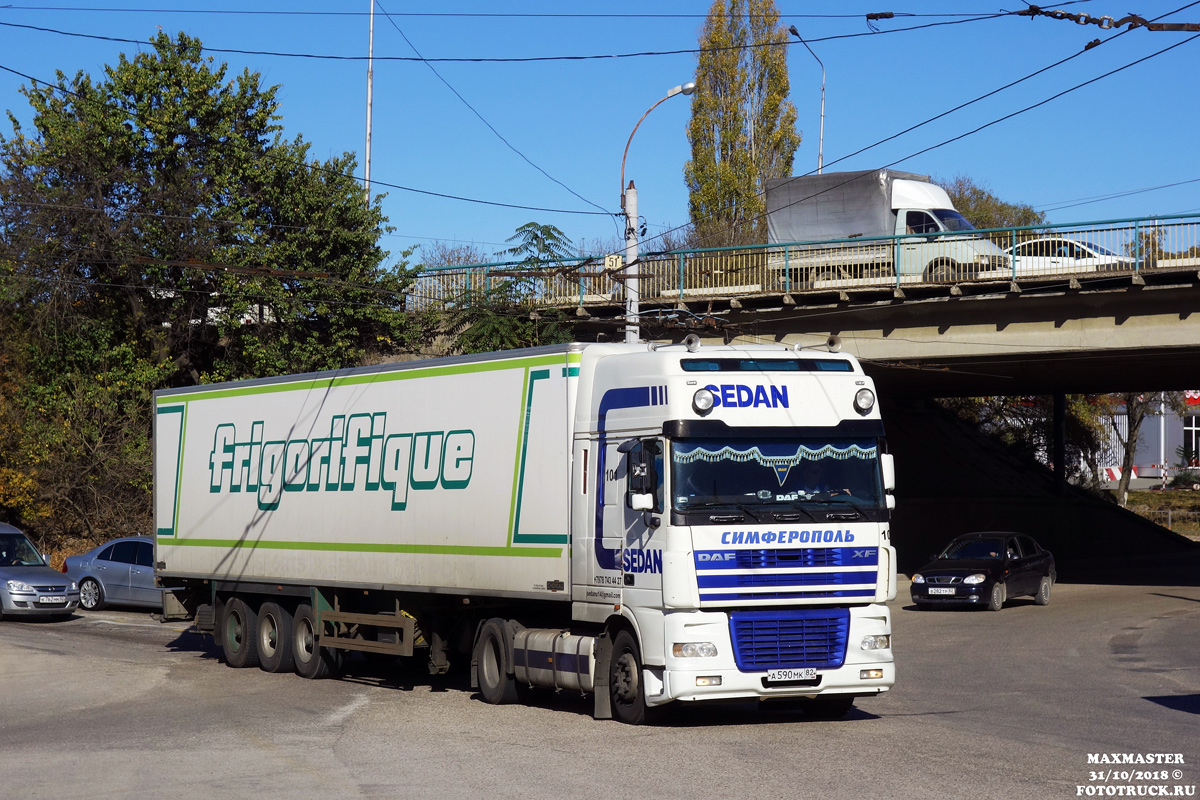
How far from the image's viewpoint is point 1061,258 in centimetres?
2783

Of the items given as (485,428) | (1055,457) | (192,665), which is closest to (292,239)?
(192,665)

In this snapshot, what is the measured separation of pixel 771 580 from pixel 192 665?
9992 mm

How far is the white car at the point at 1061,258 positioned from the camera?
27.2 m

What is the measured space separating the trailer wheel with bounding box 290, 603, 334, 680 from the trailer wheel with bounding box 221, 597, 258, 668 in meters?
1.03

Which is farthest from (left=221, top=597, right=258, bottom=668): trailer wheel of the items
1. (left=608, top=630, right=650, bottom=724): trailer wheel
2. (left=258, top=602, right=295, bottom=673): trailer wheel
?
(left=608, top=630, right=650, bottom=724): trailer wheel

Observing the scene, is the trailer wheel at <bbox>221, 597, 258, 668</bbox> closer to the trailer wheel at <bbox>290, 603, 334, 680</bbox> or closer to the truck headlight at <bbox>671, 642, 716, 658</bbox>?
the trailer wheel at <bbox>290, 603, 334, 680</bbox>

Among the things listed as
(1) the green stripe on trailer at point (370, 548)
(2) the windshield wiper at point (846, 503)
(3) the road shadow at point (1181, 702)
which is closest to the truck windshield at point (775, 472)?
(2) the windshield wiper at point (846, 503)

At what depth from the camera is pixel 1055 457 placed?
51.0 meters

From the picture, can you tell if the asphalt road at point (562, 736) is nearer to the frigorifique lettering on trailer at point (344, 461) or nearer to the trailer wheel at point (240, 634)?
the trailer wheel at point (240, 634)

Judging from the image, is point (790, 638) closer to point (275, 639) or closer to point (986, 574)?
point (275, 639)

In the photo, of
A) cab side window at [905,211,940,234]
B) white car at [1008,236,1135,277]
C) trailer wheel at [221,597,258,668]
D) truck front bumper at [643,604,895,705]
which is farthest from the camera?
cab side window at [905,211,940,234]

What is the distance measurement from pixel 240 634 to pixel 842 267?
59.1ft

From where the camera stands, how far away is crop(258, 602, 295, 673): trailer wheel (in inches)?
667

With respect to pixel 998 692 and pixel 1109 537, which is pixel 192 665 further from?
pixel 1109 537
